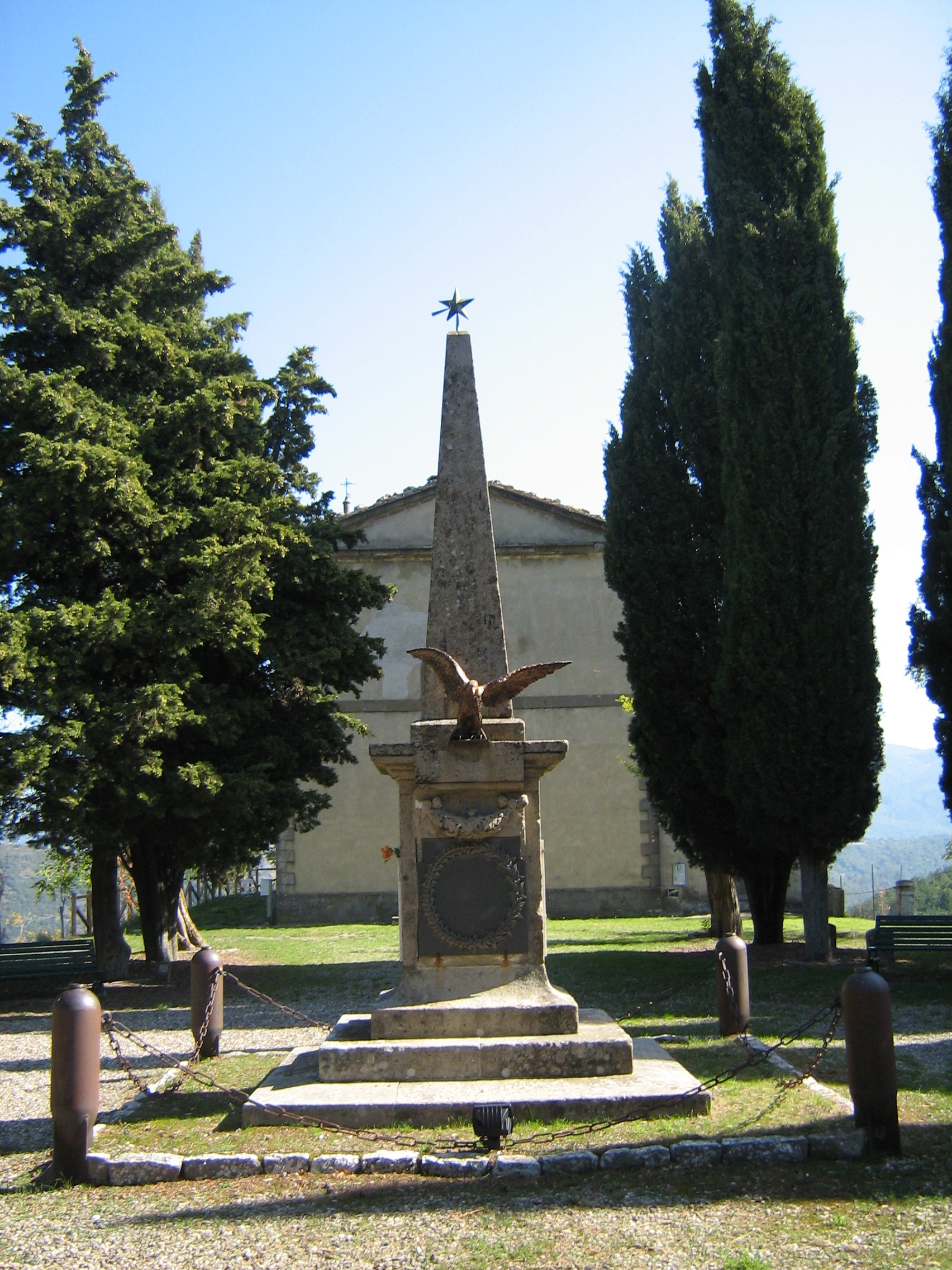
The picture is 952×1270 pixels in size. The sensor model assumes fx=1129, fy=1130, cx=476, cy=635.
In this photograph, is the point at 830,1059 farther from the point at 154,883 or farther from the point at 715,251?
the point at 715,251

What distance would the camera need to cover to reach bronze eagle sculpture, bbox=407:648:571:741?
24.5 feet

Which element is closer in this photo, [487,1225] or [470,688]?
[487,1225]

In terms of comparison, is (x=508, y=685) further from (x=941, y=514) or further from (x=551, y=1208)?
(x=941, y=514)

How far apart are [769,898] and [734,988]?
6.81 m

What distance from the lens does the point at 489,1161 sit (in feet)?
18.5

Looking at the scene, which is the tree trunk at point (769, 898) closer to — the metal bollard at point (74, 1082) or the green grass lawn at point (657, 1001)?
the green grass lawn at point (657, 1001)

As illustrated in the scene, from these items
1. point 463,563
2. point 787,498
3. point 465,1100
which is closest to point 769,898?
point 787,498

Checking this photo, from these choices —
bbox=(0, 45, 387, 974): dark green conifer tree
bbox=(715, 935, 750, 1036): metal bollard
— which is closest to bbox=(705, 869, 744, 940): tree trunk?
bbox=(0, 45, 387, 974): dark green conifer tree

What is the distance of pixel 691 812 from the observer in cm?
1528

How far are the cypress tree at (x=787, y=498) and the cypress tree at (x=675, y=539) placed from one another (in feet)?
1.86

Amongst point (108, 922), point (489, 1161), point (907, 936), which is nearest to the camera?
point (489, 1161)

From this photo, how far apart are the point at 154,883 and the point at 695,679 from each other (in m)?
7.83

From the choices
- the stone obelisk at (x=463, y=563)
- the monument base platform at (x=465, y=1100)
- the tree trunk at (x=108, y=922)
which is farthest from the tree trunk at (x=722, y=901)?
the monument base platform at (x=465, y=1100)

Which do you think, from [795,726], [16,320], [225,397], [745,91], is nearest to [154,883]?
[225,397]
